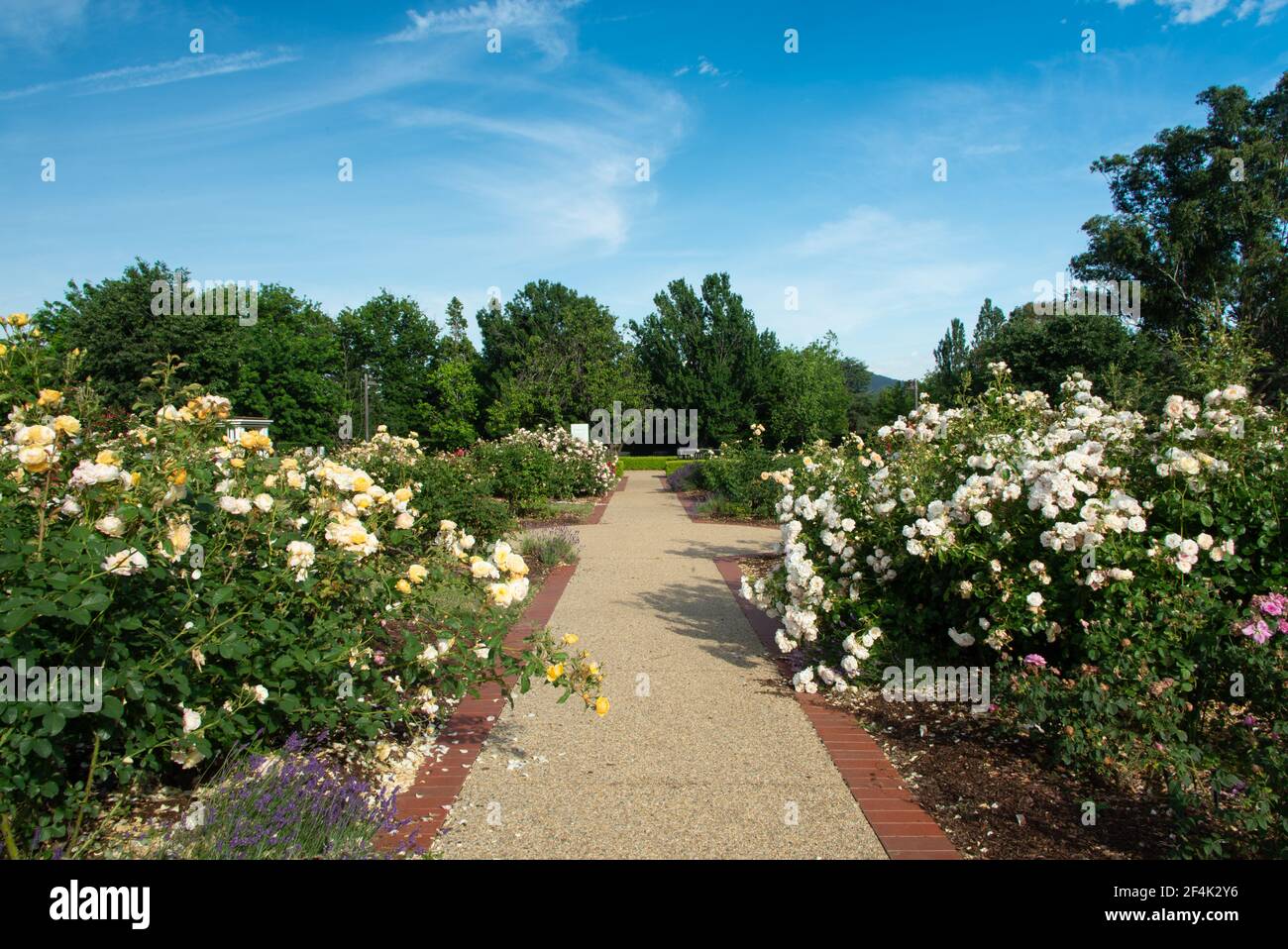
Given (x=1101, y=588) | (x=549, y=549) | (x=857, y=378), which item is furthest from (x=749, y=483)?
(x=857, y=378)

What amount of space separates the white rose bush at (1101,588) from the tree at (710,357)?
39.5 metres

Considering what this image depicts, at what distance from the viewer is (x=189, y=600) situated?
2881 millimetres

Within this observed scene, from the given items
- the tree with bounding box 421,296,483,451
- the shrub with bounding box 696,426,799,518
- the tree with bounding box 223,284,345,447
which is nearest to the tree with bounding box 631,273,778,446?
the tree with bounding box 421,296,483,451

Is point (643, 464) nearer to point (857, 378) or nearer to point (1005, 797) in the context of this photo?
point (1005, 797)

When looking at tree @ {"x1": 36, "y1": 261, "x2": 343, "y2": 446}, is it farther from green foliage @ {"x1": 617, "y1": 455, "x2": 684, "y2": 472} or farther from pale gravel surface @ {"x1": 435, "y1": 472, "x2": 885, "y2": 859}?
pale gravel surface @ {"x1": 435, "y1": 472, "x2": 885, "y2": 859}

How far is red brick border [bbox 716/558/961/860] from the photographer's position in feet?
11.0

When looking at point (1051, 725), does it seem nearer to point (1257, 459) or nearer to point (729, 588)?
point (1257, 459)

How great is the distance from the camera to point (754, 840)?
3387 millimetres

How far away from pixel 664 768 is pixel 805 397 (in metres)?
37.8

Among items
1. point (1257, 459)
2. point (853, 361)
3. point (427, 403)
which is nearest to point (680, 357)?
point (427, 403)

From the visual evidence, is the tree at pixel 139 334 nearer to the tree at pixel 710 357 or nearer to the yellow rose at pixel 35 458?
the tree at pixel 710 357

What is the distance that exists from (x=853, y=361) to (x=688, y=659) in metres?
91.6

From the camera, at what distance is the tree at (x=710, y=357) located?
45.3 metres

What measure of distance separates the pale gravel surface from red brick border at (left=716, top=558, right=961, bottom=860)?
7cm
